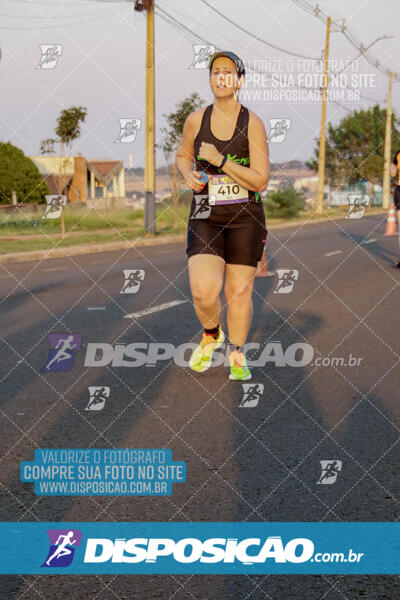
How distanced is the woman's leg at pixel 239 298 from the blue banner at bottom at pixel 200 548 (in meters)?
Answer: 2.84

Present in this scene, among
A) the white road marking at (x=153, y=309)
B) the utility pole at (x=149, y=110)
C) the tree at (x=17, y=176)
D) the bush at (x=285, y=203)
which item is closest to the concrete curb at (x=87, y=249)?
the utility pole at (x=149, y=110)

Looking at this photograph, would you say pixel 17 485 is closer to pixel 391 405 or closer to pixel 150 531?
pixel 150 531

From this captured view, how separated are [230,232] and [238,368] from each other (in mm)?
936

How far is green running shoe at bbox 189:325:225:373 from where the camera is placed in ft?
21.2

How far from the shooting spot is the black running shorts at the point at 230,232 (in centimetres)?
606

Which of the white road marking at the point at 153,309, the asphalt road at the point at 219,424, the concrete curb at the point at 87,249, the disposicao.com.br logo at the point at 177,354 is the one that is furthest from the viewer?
the concrete curb at the point at 87,249

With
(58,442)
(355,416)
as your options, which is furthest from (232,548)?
(355,416)

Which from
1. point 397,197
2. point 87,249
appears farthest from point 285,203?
point 397,197

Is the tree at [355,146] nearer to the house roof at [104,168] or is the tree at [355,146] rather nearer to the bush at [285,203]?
the house roof at [104,168]

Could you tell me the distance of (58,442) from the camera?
4617 mm

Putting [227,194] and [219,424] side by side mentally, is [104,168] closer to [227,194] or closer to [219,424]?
[227,194]

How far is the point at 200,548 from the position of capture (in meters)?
3.29

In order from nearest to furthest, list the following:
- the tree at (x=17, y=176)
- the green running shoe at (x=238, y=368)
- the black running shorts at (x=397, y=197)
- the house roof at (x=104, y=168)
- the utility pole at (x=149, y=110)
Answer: the green running shoe at (x=238, y=368)
the black running shorts at (x=397, y=197)
the utility pole at (x=149, y=110)
the tree at (x=17, y=176)
the house roof at (x=104, y=168)

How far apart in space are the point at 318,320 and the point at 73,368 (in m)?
3.18
